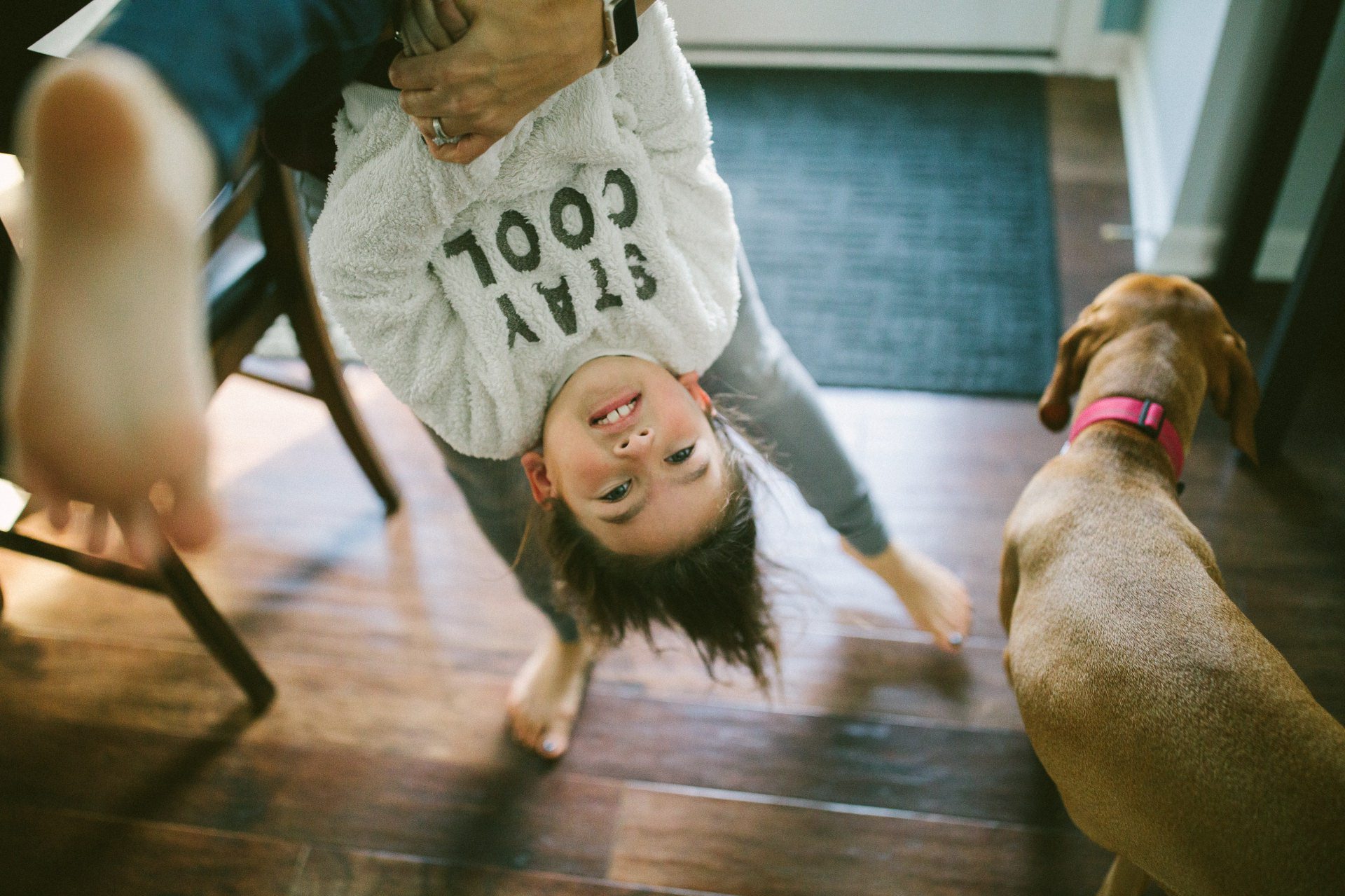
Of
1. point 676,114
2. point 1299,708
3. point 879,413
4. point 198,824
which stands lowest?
point 198,824

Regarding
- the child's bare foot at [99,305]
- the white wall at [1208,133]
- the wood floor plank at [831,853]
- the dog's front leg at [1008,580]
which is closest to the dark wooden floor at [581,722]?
the wood floor plank at [831,853]

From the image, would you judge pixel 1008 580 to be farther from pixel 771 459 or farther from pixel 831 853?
pixel 831 853

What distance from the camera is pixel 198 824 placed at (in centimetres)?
124

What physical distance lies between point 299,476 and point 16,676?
0.54 metres

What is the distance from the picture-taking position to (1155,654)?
0.81 meters

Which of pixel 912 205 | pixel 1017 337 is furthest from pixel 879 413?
pixel 912 205

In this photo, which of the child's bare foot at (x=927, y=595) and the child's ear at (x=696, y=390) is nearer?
the child's ear at (x=696, y=390)

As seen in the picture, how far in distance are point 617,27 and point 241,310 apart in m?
0.73

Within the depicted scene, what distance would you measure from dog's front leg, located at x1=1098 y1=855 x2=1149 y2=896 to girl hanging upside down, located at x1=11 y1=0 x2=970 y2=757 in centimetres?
47

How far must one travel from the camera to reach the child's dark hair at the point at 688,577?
3.12 feet

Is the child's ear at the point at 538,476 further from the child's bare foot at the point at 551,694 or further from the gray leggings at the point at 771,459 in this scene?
the child's bare foot at the point at 551,694

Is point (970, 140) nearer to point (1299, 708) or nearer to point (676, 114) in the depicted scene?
point (676, 114)

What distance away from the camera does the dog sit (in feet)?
2.41

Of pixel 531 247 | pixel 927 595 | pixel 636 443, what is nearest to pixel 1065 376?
pixel 927 595
